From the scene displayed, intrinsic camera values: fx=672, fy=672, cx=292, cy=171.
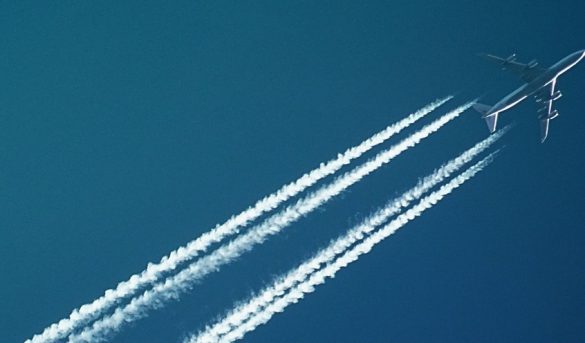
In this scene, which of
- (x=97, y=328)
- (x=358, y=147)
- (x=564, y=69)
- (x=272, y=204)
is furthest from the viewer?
(x=564, y=69)

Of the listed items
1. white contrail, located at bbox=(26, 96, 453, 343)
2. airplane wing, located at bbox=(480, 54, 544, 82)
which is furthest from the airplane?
white contrail, located at bbox=(26, 96, 453, 343)

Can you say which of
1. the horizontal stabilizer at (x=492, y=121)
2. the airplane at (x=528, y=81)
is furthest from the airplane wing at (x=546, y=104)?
the horizontal stabilizer at (x=492, y=121)

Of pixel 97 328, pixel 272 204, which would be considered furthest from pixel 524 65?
pixel 97 328

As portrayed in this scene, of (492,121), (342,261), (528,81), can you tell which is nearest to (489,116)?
(492,121)

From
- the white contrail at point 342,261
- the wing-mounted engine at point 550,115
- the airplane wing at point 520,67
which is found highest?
the airplane wing at point 520,67

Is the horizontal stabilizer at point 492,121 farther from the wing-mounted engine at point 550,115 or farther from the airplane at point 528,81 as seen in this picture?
the wing-mounted engine at point 550,115

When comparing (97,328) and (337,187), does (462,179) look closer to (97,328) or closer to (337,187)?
(337,187)

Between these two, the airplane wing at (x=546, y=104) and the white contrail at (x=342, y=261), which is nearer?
the white contrail at (x=342, y=261)

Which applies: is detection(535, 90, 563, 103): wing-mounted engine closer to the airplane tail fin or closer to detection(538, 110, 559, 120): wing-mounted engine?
detection(538, 110, 559, 120): wing-mounted engine
